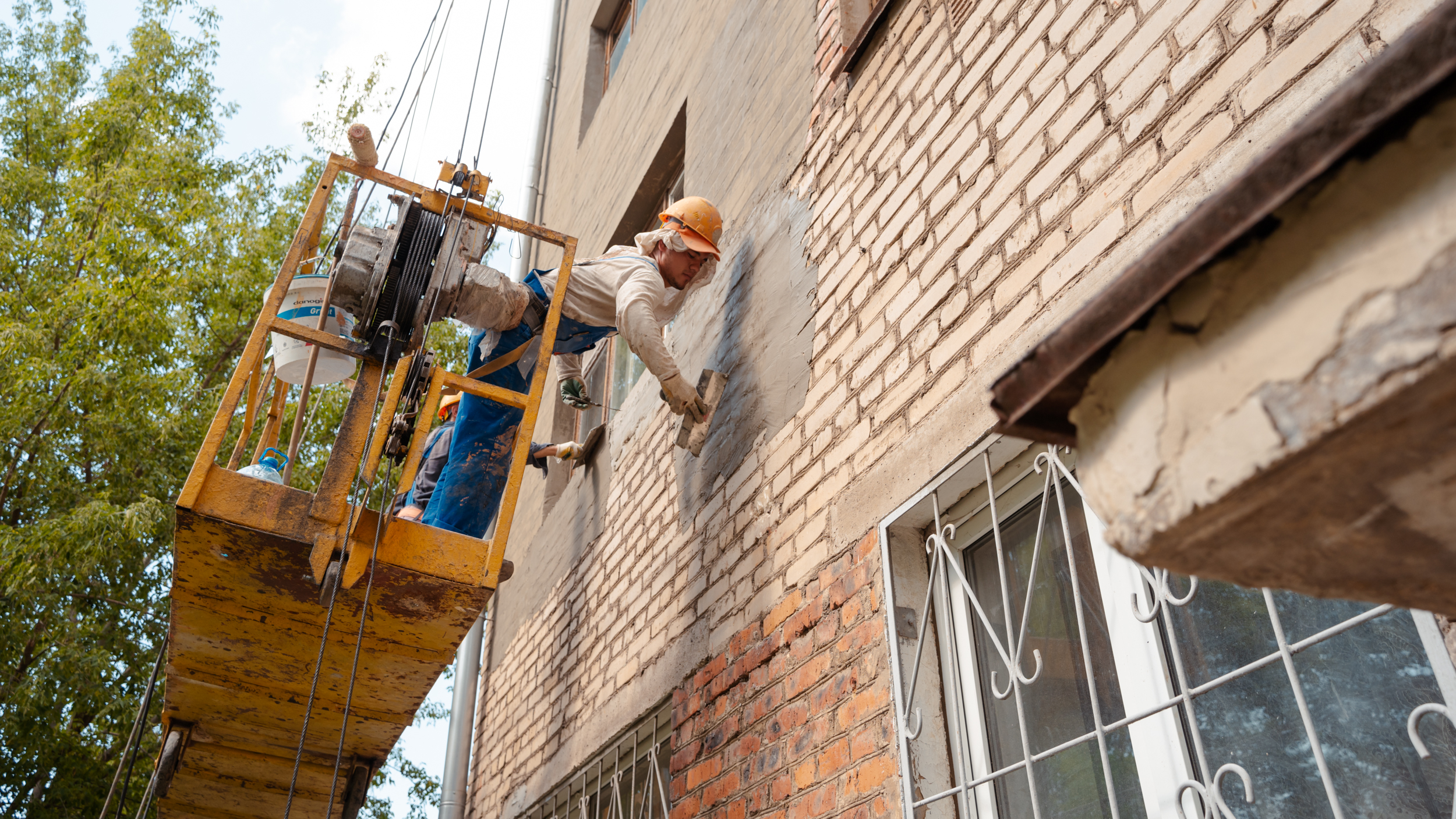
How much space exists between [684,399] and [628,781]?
5.62 ft

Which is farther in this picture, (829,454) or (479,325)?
(479,325)

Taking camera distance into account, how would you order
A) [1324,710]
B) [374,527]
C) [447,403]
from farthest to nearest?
[447,403] < [374,527] < [1324,710]

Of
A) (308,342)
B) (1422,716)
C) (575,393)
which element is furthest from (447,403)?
(1422,716)

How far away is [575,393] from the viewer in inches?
212

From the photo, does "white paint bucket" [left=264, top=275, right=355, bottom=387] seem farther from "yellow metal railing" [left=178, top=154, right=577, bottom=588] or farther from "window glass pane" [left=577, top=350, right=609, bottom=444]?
"window glass pane" [left=577, top=350, right=609, bottom=444]

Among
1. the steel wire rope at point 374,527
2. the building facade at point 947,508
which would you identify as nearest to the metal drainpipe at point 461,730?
the building facade at point 947,508

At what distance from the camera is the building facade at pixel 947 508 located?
1914 millimetres

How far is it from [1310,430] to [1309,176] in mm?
188

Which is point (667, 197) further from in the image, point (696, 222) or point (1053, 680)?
point (1053, 680)

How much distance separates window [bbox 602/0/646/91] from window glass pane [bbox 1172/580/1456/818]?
7.30 metres

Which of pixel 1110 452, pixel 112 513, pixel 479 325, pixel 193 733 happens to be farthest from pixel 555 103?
pixel 1110 452

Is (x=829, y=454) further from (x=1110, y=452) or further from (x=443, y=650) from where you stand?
(x=1110, y=452)

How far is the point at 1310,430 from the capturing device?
2.56 feet

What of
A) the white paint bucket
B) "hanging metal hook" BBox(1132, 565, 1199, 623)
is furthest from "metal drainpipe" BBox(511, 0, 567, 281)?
"hanging metal hook" BBox(1132, 565, 1199, 623)
